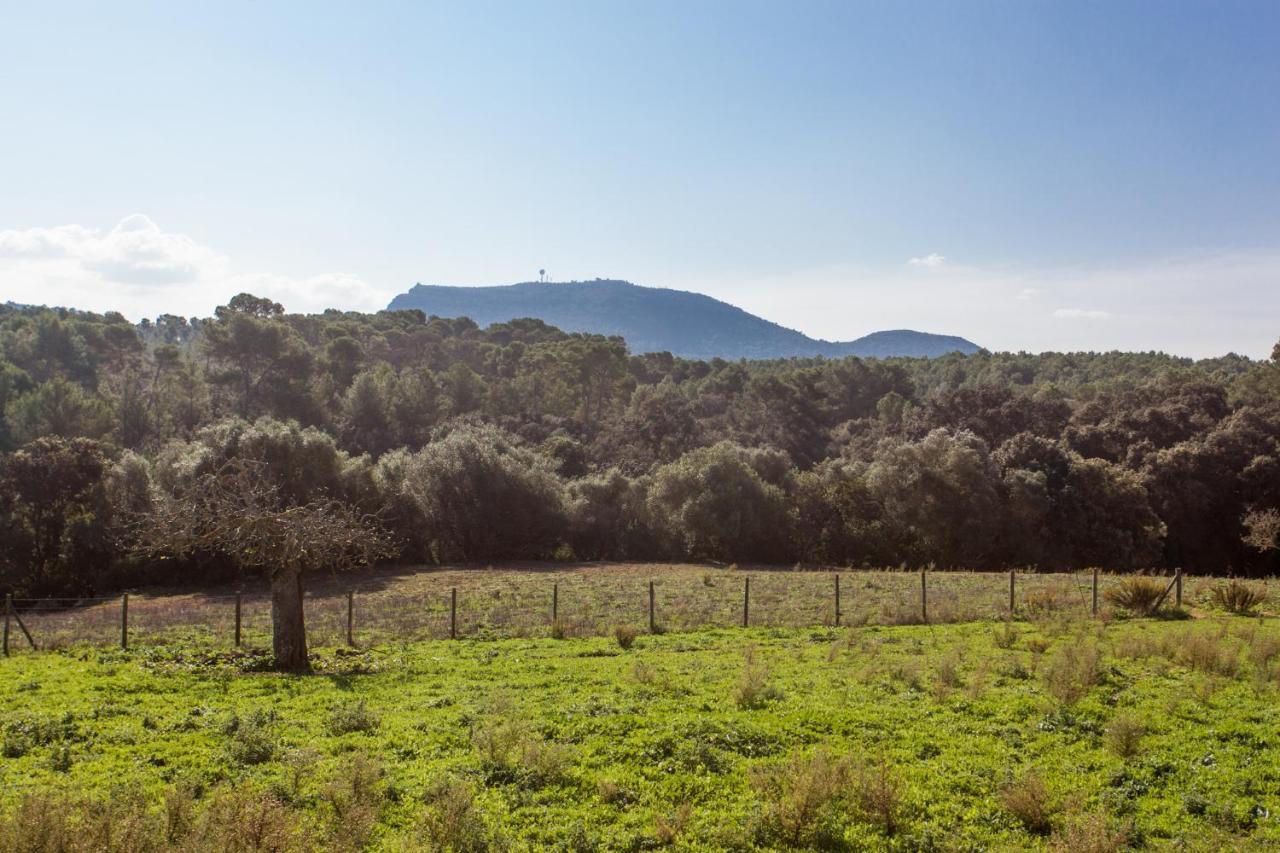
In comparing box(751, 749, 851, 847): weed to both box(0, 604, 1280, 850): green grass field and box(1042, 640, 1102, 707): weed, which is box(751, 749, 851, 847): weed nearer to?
box(0, 604, 1280, 850): green grass field

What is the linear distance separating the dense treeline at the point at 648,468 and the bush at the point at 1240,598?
1838cm

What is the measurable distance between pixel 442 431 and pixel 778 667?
4922 cm

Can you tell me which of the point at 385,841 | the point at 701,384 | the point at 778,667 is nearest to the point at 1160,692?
the point at 778,667

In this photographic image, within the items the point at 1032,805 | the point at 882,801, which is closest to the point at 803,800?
the point at 882,801

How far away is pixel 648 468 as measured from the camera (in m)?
59.3

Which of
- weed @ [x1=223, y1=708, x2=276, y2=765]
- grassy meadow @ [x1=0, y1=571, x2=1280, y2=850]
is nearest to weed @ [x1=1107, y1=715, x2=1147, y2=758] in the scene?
grassy meadow @ [x1=0, y1=571, x2=1280, y2=850]

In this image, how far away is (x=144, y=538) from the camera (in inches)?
A: 665

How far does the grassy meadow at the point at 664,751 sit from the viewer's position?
7832 millimetres

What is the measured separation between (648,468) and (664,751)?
4898cm

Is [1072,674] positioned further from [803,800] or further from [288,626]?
[288,626]

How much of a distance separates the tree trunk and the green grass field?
68 cm

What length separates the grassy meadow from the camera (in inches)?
308

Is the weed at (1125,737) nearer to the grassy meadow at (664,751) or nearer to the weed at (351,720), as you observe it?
the grassy meadow at (664,751)

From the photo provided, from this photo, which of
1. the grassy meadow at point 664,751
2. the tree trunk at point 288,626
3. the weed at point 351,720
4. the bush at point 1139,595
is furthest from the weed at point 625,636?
the bush at point 1139,595
